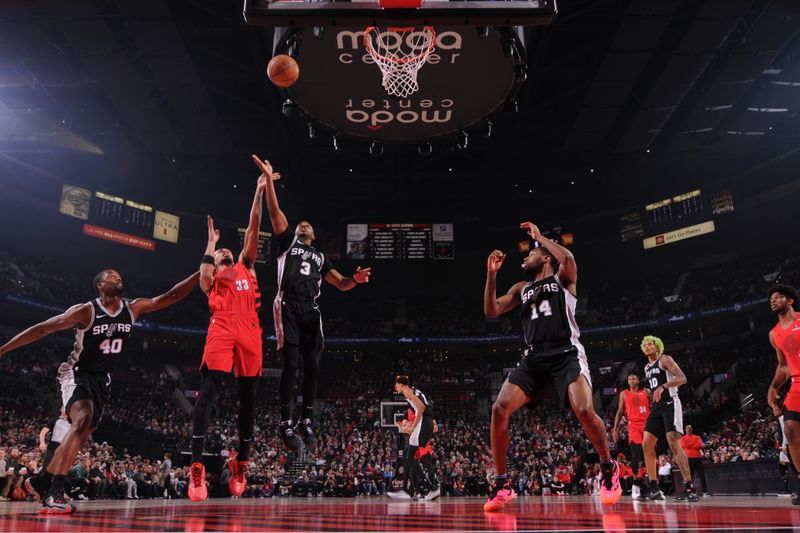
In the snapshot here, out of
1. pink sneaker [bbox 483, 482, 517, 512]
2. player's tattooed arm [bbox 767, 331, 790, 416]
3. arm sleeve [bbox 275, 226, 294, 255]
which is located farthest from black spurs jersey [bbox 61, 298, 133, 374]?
player's tattooed arm [bbox 767, 331, 790, 416]

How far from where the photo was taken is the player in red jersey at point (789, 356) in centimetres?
605

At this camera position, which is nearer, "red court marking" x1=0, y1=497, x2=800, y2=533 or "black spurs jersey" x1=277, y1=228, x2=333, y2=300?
"red court marking" x1=0, y1=497, x2=800, y2=533

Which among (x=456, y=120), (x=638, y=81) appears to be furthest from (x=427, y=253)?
(x=456, y=120)

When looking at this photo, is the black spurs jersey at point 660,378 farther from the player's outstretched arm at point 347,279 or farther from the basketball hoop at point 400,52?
the basketball hoop at point 400,52

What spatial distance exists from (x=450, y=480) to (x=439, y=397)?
9387 mm

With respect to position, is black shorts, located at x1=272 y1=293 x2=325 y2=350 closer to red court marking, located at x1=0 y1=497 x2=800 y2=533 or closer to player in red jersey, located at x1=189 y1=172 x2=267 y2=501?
player in red jersey, located at x1=189 y1=172 x2=267 y2=501

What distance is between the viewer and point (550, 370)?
16.8ft

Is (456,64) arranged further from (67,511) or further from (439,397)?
(439,397)

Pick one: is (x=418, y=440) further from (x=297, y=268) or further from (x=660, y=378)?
(x=297, y=268)

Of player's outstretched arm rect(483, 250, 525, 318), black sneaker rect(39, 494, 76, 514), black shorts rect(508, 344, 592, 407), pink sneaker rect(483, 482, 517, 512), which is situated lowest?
black sneaker rect(39, 494, 76, 514)

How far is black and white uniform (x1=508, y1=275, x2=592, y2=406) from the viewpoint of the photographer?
504 cm

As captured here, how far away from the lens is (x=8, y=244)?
24766mm

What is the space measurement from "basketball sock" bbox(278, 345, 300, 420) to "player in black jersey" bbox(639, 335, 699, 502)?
16.3ft

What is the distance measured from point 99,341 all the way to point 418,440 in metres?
5.87
